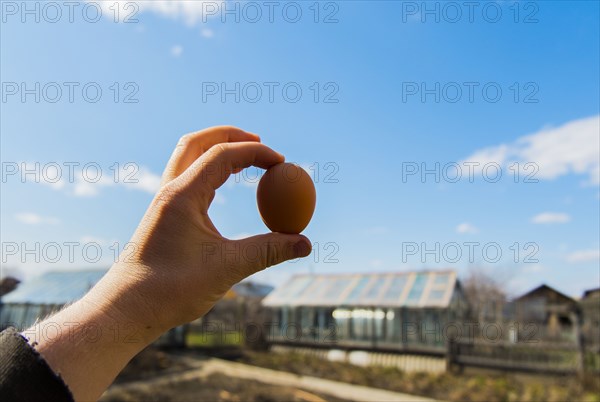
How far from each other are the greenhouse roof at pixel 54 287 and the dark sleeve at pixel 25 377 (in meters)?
13.7

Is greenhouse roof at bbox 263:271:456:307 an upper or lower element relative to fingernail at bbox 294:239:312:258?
lower

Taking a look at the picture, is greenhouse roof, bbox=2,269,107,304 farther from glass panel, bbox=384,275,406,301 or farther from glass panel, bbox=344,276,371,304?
glass panel, bbox=384,275,406,301

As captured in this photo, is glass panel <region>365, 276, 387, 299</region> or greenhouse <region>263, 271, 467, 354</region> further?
glass panel <region>365, 276, 387, 299</region>

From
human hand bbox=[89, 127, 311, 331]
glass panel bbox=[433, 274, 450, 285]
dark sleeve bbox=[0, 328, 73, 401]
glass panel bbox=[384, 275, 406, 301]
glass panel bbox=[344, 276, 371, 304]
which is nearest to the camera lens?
dark sleeve bbox=[0, 328, 73, 401]

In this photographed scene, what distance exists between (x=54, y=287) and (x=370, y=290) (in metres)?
11.5

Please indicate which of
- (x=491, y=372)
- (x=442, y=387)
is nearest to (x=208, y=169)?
(x=442, y=387)

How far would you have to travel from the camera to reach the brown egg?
8.86 feet

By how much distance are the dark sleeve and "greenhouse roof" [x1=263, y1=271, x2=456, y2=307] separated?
1347 cm

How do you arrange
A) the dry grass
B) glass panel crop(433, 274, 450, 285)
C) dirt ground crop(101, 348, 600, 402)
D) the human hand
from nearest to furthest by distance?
the human hand < dirt ground crop(101, 348, 600, 402) < the dry grass < glass panel crop(433, 274, 450, 285)

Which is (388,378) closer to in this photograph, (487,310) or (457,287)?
(457,287)

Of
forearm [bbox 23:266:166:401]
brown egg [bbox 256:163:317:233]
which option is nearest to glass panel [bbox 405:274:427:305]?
brown egg [bbox 256:163:317:233]

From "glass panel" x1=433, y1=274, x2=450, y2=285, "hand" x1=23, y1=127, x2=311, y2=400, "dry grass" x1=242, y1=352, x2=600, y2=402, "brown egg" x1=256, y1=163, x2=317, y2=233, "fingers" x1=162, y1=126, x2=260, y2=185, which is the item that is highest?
"fingers" x1=162, y1=126, x2=260, y2=185

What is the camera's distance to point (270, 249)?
78.1 inches

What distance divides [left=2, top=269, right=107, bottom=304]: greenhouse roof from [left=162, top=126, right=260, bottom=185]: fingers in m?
12.9
